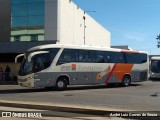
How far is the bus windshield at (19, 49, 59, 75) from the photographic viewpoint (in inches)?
967

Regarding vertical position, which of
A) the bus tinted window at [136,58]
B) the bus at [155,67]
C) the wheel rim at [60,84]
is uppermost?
the bus tinted window at [136,58]

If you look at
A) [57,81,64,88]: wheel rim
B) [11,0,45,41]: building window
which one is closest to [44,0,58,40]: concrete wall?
[11,0,45,41]: building window

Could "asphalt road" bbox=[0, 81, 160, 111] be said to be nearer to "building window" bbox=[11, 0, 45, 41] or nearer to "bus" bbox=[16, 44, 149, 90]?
"bus" bbox=[16, 44, 149, 90]

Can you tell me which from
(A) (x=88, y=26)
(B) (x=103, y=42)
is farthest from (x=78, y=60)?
(B) (x=103, y=42)

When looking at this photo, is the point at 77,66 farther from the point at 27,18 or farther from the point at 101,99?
the point at 27,18

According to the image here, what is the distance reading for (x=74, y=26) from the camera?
48.7m

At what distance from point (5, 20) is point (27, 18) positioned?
5679mm

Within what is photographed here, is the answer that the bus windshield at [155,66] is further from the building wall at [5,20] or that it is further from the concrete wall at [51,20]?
the building wall at [5,20]

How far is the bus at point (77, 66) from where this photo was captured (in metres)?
24.7

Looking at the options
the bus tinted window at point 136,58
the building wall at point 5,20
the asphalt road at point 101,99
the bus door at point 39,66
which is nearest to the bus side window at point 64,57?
the bus door at point 39,66

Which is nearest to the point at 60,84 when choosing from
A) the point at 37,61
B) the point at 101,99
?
the point at 37,61


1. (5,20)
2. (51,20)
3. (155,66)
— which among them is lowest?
(155,66)

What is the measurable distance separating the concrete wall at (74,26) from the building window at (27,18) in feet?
6.82

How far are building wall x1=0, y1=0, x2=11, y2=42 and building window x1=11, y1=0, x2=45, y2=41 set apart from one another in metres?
3.43
